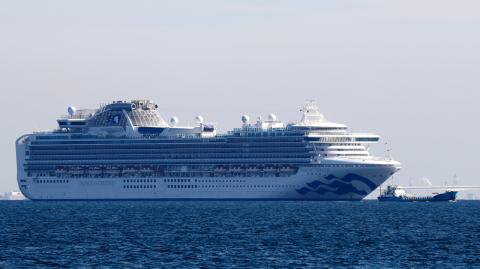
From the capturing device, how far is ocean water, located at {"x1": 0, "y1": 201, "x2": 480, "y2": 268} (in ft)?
259

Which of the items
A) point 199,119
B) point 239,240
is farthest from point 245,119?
point 239,240

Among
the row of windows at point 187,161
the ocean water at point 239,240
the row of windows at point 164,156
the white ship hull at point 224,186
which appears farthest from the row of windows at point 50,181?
the ocean water at point 239,240

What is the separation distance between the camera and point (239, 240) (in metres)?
96.8

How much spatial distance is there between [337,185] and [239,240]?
7873 centimetres

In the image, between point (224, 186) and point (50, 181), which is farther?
point (50, 181)

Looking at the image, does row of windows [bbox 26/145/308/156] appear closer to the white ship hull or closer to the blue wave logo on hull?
the white ship hull

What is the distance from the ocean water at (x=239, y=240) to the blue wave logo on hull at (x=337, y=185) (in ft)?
88.0

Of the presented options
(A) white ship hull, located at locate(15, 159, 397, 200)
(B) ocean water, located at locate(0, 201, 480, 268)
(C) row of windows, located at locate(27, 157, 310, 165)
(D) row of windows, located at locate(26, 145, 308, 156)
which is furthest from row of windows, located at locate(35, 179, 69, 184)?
(B) ocean water, located at locate(0, 201, 480, 268)

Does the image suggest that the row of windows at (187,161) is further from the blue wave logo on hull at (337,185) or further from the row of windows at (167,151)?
the blue wave logo on hull at (337,185)

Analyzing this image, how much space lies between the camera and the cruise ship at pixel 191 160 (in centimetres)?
17638

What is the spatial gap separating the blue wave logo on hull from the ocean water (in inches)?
1056

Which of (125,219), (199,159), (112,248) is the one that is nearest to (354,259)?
(112,248)

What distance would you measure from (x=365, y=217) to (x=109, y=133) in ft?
218

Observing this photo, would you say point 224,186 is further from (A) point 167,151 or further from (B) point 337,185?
(B) point 337,185
